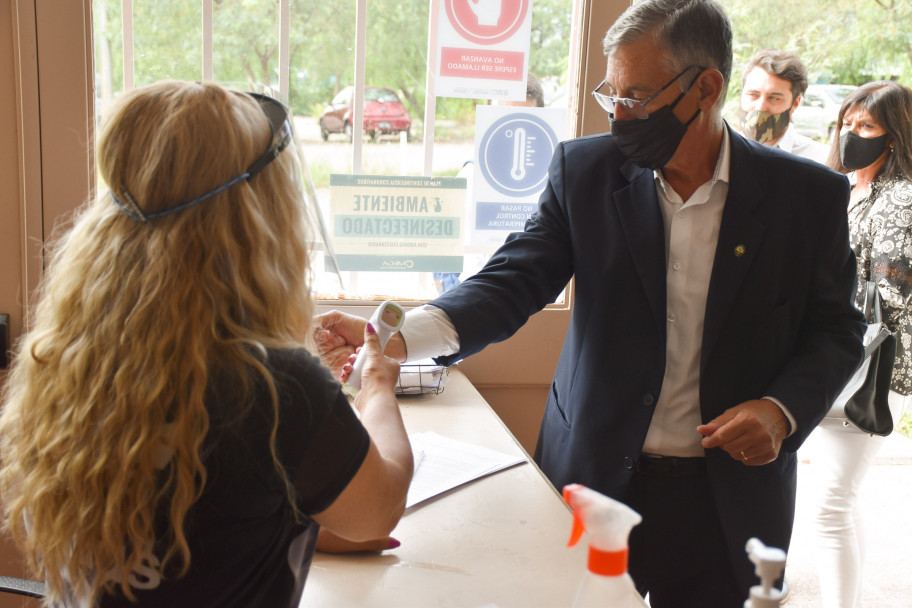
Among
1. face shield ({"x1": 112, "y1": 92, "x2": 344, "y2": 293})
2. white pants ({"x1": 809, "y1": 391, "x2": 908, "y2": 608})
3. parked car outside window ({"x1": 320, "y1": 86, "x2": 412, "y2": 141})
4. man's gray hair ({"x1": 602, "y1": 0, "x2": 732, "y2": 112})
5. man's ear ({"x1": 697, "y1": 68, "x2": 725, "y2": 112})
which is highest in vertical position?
man's gray hair ({"x1": 602, "y1": 0, "x2": 732, "y2": 112})

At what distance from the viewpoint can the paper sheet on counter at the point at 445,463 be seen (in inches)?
60.6

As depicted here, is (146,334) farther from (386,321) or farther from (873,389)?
(873,389)

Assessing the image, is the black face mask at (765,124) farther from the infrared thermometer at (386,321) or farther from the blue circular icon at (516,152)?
the infrared thermometer at (386,321)

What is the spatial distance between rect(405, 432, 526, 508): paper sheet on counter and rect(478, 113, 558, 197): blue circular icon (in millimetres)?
962

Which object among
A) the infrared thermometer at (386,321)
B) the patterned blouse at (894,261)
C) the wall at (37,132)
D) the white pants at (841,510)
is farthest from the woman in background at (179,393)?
the patterned blouse at (894,261)

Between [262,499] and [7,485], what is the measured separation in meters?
0.39

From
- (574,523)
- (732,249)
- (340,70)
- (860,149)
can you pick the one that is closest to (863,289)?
(860,149)

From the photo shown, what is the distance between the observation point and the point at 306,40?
229 cm

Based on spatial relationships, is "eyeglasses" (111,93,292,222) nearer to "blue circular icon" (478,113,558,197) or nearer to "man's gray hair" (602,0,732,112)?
"man's gray hair" (602,0,732,112)

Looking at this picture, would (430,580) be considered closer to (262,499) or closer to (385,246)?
(262,499)

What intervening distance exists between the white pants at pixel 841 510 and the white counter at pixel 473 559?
57.1 inches

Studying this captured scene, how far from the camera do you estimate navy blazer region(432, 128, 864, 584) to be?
1519 mm

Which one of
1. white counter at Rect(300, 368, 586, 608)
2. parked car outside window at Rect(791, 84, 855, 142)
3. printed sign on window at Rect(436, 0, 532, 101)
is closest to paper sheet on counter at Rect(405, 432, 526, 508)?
white counter at Rect(300, 368, 586, 608)

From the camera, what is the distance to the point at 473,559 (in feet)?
4.21
